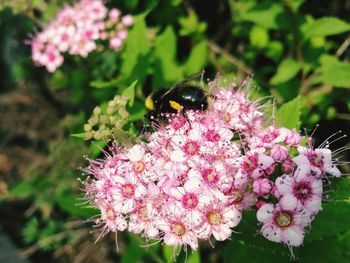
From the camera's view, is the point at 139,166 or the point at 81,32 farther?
the point at 81,32

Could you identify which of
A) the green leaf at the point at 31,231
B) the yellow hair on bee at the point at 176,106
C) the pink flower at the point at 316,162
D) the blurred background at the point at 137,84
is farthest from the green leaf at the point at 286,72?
the green leaf at the point at 31,231

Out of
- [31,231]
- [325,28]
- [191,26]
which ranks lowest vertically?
[31,231]

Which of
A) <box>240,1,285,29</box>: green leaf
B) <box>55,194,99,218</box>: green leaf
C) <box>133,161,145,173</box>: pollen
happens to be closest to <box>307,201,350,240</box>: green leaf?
<box>133,161,145,173</box>: pollen

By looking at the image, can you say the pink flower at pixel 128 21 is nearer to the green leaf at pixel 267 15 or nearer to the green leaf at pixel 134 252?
the green leaf at pixel 267 15

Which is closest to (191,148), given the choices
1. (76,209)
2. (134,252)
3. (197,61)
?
(76,209)

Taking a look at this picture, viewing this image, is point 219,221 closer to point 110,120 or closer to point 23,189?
point 110,120

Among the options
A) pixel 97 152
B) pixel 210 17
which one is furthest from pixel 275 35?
pixel 97 152
